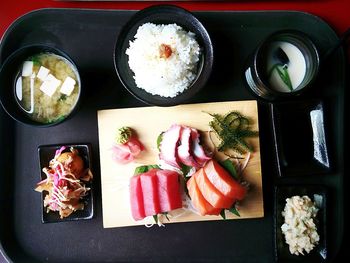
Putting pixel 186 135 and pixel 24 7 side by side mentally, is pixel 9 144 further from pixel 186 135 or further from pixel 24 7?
pixel 186 135

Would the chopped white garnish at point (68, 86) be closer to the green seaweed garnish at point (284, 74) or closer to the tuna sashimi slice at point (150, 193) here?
the tuna sashimi slice at point (150, 193)

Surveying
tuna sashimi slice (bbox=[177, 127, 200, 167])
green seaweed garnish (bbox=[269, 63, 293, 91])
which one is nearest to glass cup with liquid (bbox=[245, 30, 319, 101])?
green seaweed garnish (bbox=[269, 63, 293, 91])

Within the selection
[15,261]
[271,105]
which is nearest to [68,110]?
[15,261]

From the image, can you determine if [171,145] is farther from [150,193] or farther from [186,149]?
[150,193]

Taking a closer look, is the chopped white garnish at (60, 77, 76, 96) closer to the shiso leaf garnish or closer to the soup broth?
the soup broth

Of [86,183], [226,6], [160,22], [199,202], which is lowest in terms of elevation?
[199,202]

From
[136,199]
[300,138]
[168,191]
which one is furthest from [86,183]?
[300,138]

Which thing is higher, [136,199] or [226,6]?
[226,6]
